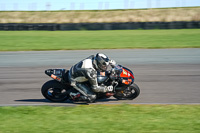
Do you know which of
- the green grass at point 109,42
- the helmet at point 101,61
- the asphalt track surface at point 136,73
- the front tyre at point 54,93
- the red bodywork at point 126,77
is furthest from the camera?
the green grass at point 109,42

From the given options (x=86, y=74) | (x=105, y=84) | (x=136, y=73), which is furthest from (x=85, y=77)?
(x=136, y=73)

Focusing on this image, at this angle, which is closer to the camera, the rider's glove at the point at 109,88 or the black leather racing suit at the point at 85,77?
the black leather racing suit at the point at 85,77

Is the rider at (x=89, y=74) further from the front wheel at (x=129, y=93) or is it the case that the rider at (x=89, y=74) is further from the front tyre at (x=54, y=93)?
the front wheel at (x=129, y=93)

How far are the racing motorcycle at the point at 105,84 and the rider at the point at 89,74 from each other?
16 centimetres

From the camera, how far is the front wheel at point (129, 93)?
9289 millimetres

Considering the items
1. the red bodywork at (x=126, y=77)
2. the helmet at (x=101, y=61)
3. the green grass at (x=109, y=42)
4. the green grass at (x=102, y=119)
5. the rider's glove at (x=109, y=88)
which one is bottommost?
the green grass at (x=102, y=119)

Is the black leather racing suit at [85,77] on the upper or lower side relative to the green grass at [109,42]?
lower

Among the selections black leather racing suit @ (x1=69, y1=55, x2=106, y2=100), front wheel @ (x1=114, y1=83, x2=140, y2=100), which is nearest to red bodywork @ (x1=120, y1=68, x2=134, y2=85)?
front wheel @ (x1=114, y1=83, x2=140, y2=100)

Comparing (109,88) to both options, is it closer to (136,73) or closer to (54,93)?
(54,93)

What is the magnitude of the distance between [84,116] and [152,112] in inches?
61.6

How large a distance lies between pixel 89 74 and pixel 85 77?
24cm

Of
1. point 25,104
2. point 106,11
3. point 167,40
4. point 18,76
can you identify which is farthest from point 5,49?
point 106,11

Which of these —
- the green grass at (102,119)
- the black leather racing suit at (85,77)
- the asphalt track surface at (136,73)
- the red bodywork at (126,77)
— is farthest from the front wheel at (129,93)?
the green grass at (102,119)

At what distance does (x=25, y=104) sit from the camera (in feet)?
30.2
